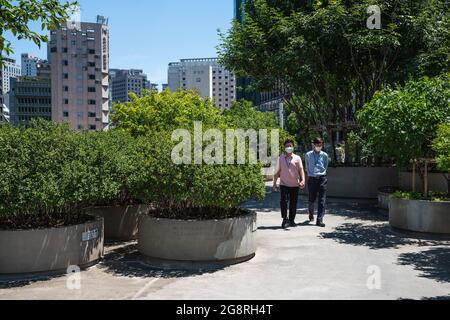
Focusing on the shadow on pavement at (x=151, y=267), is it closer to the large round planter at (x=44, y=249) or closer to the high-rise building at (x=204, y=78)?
the large round planter at (x=44, y=249)

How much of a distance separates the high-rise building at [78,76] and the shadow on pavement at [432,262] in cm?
9878

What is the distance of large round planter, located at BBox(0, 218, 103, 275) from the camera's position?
6891mm

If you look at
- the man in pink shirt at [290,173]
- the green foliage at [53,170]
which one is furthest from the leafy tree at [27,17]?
the man in pink shirt at [290,173]

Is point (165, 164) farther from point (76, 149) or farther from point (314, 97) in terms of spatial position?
point (314, 97)

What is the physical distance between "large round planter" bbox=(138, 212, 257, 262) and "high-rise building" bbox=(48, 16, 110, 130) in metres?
98.0

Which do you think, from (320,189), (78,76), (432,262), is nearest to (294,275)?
(432,262)

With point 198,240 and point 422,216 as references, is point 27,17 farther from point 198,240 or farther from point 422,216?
point 422,216

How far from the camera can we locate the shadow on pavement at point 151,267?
23.6 ft

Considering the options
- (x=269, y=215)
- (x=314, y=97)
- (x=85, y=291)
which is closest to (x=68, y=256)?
(x=85, y=291)

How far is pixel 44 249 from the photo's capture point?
704 cm

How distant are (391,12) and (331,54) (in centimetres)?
231

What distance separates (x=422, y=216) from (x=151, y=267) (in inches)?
221

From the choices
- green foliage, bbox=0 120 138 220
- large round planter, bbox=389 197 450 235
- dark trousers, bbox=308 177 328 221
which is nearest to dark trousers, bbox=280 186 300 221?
dark trousers, bbox=308 177 328 221

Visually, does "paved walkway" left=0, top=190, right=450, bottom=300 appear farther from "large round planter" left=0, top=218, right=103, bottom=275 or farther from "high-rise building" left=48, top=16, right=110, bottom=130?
"high-rise building" left=48, top=16, right=110, bottom=130
